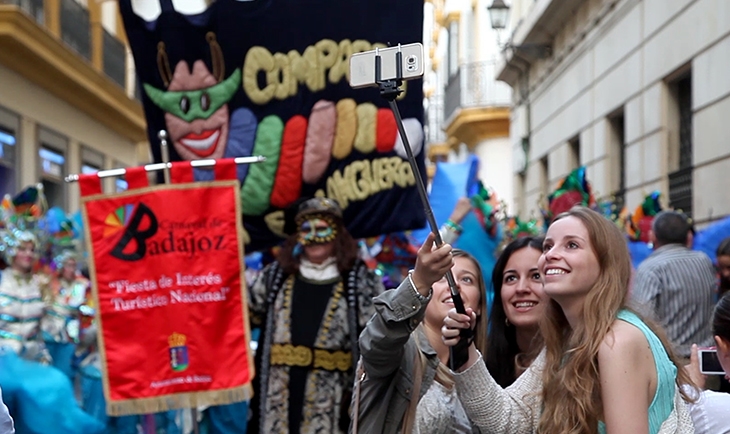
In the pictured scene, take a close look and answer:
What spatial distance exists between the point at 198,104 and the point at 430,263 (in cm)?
389

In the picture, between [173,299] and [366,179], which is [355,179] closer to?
[366,179]

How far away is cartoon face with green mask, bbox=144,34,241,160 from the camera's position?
22.2 ft

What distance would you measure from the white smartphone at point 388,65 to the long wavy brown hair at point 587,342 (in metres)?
0.59

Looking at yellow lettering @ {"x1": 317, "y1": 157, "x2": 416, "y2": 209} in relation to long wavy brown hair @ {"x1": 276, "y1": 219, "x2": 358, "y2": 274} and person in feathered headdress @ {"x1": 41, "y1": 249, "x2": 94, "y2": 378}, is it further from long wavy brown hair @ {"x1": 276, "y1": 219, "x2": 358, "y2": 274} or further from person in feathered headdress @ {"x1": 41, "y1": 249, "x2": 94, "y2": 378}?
person in feathered headdress @ {"x1": 41, "y1": 249, "x2": 94, "y2": 378}

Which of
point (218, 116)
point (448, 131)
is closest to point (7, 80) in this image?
point (218, 116)

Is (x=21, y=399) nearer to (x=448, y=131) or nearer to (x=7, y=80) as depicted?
(x=7, y=80)

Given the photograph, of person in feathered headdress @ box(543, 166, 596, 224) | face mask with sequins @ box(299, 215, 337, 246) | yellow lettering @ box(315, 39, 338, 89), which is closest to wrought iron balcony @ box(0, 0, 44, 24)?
person in feathered headdress @ box(543, 166, 596, 224)

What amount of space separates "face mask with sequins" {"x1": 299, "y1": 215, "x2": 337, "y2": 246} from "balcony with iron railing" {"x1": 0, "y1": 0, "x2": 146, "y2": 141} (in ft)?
38.9

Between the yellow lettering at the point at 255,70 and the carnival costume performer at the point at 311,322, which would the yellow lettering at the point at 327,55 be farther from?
the carnival costume performer at the point at 311,322

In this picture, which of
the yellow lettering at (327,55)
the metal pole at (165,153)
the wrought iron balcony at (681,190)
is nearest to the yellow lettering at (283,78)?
the yellow lettering at (327,55)

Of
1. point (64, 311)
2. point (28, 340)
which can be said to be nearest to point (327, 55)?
point (28, 340)

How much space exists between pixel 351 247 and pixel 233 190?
2.43 ft

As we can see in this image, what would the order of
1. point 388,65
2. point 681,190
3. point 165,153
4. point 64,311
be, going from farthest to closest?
point 681,190 < point 64,311 < point 165,153 < point 388,65

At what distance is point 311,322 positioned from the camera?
6.23 meters
